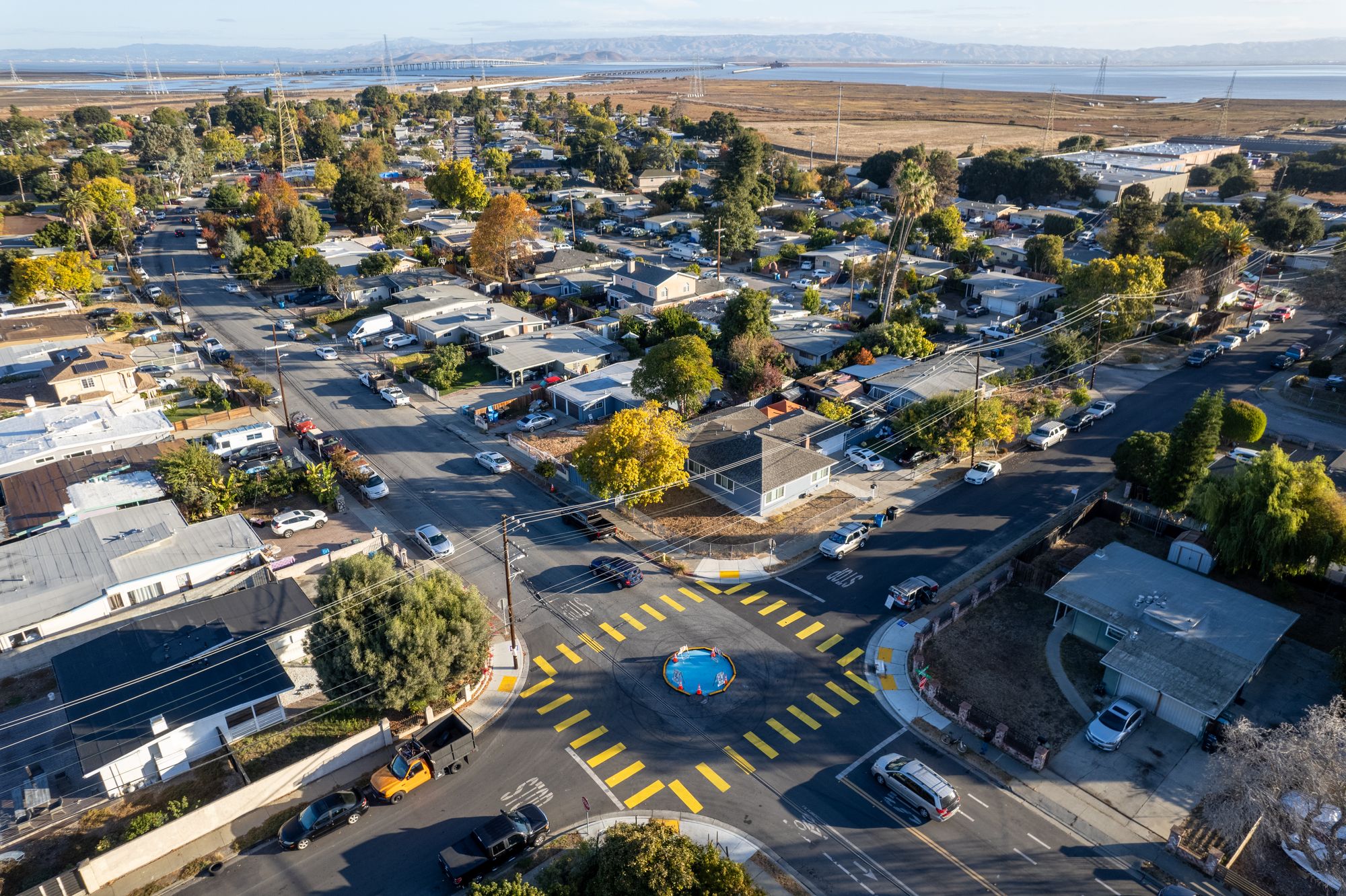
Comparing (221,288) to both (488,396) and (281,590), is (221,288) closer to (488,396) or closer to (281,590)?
(488,396)

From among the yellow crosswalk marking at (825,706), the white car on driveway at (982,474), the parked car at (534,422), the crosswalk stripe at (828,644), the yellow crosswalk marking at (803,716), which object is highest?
the parked car at (534,422)

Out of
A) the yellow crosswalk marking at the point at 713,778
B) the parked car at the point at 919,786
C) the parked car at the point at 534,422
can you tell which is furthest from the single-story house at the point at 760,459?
the parked car at the point at 919,786

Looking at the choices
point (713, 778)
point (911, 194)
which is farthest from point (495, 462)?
point (911, 194)

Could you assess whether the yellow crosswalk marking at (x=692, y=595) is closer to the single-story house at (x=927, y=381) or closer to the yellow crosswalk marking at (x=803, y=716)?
the yellow crosswalk marking at (x=803, y=716)

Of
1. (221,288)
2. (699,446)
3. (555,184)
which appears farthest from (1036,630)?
(555,184)

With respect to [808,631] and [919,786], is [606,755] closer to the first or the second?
[919,786]

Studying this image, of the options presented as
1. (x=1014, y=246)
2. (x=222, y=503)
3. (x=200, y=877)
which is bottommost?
(x=200, y=877)
